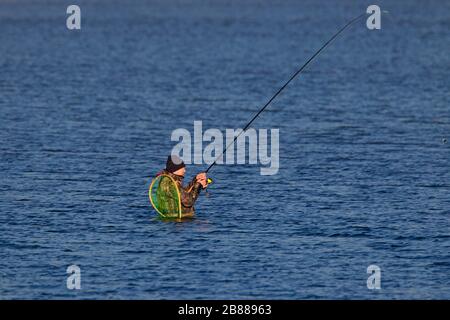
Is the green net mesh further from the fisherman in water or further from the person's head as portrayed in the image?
the person's head

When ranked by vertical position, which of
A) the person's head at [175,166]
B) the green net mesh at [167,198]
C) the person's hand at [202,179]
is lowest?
the green net mesh at [167,198]

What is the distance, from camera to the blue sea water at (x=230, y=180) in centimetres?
2330

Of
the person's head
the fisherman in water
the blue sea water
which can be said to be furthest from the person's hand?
the blue sea water

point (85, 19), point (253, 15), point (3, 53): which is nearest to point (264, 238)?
point (3, 53)

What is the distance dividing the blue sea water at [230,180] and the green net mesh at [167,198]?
0.27 meters

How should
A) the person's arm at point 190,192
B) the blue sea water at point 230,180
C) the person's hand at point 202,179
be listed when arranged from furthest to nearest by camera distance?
the person's arm at point 190,192 → the person's hand at point 202,179 → the blue sea water at point 230,180

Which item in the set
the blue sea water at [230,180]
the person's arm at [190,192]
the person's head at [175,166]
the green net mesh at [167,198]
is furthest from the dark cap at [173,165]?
the blue sea water at [230,180]

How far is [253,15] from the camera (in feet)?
401

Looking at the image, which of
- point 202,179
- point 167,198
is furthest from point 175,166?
point 167,198

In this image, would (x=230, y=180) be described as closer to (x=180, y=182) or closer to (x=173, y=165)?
(x=180, y=182)

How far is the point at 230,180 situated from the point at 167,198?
5.91 metres

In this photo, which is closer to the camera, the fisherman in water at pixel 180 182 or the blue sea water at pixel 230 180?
the blue sea water at pixel 230 180

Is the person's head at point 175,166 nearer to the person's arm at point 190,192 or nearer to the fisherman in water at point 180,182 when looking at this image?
the fisherman in water at point 180,182

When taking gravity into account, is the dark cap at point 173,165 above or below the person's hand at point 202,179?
above
